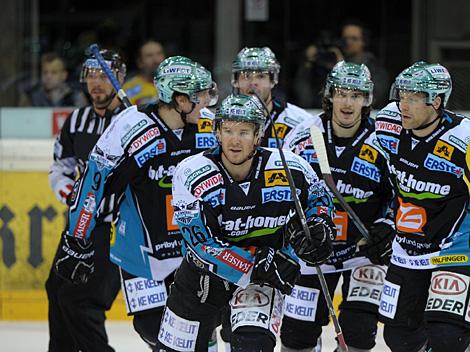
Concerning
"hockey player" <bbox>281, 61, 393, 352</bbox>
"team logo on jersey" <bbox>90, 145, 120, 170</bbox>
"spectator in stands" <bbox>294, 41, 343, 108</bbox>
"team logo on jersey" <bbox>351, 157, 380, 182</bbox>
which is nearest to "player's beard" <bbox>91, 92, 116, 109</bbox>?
"team logo on jersey" <bbox>90, 145, 120, 170</bbox>

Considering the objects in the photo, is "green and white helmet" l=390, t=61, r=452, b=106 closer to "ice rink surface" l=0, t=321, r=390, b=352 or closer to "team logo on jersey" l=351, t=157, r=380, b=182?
"team logo on jersey" l=351, t=157, r=380, b=182

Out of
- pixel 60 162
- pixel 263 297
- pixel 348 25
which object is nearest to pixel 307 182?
pixel 263 297

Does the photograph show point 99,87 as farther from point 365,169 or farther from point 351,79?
point 365,169

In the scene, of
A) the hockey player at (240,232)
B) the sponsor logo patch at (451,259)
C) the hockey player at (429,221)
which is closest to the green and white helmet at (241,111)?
the hockey player at (240,232)

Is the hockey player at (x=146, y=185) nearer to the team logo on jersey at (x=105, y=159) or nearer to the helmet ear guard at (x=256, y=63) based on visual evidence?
the team logo on jersey at (x=105, y=159)

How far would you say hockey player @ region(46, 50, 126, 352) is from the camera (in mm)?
6152

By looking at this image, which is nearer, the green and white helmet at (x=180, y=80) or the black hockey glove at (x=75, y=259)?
the green and white helmet at (x=180, y=80)

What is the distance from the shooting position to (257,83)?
623cm

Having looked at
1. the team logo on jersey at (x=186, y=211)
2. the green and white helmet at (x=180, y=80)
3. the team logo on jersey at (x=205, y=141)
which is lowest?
the team logo on jersey at (x=186, y=211)

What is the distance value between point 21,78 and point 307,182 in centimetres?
407

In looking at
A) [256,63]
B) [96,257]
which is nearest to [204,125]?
[256,63]

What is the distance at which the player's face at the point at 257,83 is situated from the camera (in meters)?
6.23

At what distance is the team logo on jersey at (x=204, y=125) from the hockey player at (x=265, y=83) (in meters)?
0.54

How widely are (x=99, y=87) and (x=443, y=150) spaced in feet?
5.72
